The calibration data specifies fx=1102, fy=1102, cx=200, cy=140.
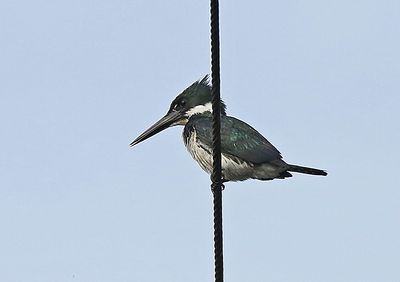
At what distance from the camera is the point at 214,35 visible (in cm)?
496

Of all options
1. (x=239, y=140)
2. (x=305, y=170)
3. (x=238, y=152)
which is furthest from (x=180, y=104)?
(x=305, y=170)

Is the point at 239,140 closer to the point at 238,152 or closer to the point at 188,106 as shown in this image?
the point at 238,152

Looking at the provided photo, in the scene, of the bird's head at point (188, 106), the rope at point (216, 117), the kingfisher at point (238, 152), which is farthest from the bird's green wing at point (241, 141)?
the rope at point (216, 117)

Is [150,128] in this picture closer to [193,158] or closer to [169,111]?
[169,111]

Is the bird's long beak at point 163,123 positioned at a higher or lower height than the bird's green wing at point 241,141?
higher

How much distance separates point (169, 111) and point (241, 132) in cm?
139

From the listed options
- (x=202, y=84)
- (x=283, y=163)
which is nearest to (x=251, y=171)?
(x=283, y=163)

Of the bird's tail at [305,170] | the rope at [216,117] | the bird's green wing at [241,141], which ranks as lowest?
the rope at [216,117]

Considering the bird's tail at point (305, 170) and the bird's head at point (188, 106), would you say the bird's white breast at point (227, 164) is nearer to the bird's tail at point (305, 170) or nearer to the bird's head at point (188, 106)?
the bird's tail at point (305, 170)

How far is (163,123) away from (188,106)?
34cm

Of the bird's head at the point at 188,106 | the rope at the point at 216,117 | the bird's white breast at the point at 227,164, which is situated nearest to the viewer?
the rope at the point at 216,117

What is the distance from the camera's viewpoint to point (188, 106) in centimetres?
1114

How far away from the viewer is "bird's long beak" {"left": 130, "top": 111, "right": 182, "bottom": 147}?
11.2m

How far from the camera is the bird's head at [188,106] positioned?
11.1m
